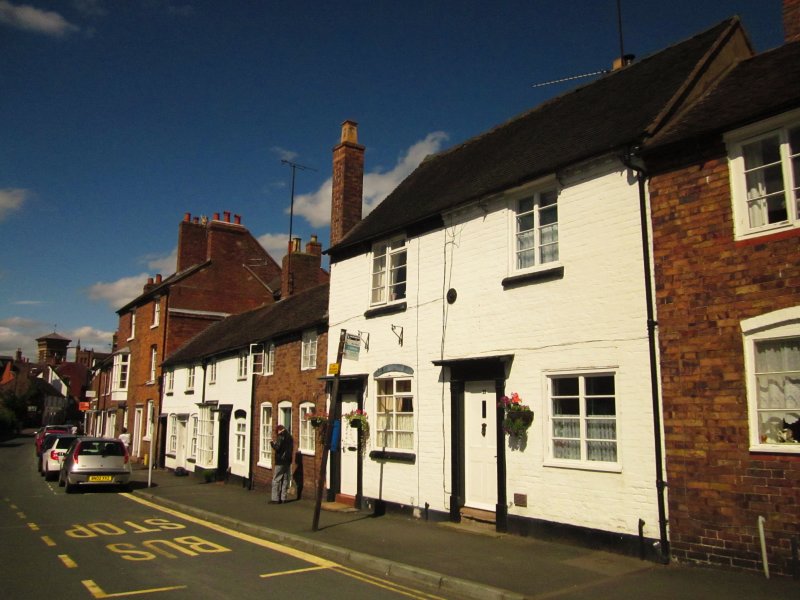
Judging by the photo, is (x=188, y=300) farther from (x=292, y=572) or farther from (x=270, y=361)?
(x=292, y=572)

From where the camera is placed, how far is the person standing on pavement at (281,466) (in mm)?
16656

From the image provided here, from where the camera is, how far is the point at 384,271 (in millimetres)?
15570

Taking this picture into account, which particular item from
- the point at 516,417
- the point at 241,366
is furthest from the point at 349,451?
the point at 241,366

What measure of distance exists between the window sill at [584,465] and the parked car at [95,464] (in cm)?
1446

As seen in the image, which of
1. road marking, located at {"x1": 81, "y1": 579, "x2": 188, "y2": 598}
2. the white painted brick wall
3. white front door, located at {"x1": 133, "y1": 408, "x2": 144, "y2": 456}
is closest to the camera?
road marking, located at {"x1": 81, "y1": 579, "x2": 188, "y2": 598}

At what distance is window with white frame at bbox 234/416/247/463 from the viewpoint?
2209 centimetres

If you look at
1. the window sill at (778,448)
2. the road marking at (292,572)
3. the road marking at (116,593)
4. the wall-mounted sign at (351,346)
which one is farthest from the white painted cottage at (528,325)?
the road marking at (116,593)

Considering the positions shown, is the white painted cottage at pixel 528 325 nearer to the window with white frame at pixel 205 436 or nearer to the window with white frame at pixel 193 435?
the window with white frame at pixel 205 436

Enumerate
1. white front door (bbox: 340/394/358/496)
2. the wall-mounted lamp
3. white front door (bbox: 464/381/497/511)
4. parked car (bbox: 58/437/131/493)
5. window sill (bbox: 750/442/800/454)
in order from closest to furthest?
window sill (bbox: 750/442/800/454)
white front door (bbox: 464/381/497/511)
the wall-mounted lamp
white front door (bbox: 340/394/358/496)
parked car (bbox: 58/437/131/493)

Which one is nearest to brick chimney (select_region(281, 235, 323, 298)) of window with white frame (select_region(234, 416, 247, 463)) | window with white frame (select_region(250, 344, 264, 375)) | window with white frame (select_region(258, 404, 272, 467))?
window with white frame (select_region(250, 344, 264, 375))

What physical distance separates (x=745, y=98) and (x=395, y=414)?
8958 mm

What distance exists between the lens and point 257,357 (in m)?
21.8

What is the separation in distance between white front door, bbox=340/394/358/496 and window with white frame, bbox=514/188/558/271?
6.06 metres

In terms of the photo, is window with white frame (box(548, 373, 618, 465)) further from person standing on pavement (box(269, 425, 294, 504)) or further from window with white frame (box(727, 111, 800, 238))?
person standing on pavement (box(269, 425, 294, 504))
